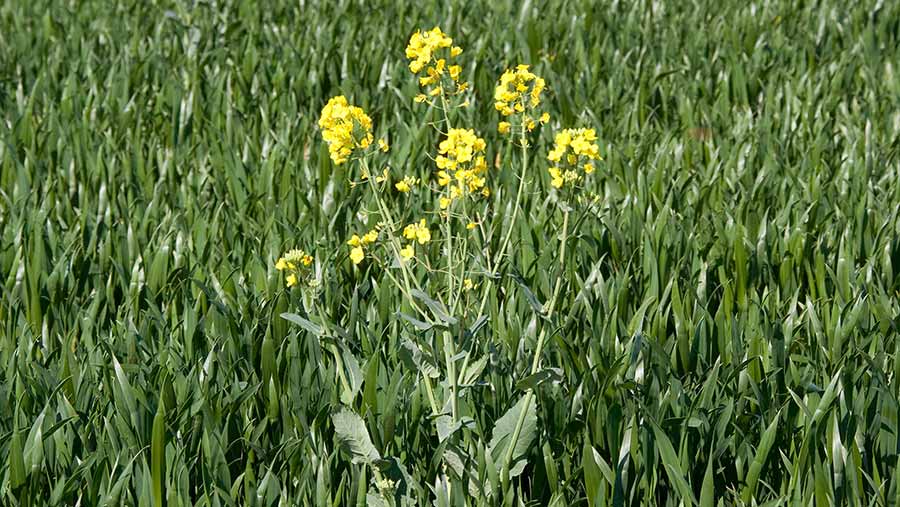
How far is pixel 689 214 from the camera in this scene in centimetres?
304

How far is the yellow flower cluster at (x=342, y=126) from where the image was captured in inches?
76.7

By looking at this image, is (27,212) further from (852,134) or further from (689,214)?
(852,134)

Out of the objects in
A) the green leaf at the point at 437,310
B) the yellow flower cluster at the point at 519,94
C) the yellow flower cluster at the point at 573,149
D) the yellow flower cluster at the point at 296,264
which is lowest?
the green leaf at the point at 437,310

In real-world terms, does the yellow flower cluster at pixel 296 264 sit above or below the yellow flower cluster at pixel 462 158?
below

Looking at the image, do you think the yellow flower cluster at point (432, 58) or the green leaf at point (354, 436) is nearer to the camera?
the green leaf at point (354, 436)

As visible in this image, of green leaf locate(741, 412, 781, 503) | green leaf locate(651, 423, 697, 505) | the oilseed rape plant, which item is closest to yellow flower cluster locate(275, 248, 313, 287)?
the oilseed rape plant

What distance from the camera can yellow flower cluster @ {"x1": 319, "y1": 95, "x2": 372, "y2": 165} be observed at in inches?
76.7

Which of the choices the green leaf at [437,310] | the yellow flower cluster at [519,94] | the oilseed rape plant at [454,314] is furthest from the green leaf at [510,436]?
the yellow flower cluster at [519,94]

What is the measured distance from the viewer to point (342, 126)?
6.46ft

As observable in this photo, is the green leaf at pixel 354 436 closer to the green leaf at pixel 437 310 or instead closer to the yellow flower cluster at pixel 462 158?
the green leaf at pixel 437 310

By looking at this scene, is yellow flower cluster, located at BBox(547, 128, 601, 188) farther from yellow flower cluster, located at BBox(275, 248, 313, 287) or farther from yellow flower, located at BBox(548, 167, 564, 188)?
yellow flower cluster, located at BBox(275, 248, 313, 287)

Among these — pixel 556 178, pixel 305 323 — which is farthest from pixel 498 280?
pixel 305 323

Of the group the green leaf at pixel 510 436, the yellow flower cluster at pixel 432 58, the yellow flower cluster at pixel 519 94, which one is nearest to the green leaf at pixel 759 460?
the green leaf at pixel 510 436

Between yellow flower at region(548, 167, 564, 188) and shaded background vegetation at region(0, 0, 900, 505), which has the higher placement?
yellow flower at region(548, 167, 564, 188)
